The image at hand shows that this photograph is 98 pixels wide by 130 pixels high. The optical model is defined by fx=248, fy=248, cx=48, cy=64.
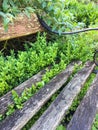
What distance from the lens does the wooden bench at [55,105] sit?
1908 mm

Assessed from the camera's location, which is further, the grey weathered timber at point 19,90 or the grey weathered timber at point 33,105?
the grey weathered timber at point 19,90

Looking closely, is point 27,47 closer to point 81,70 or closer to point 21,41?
point 21,41

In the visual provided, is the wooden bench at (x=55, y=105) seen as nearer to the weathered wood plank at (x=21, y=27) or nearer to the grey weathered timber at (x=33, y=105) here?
the grey weathered timber at (x=33, y=105)

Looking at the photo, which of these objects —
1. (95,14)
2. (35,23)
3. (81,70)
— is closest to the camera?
(81,70)

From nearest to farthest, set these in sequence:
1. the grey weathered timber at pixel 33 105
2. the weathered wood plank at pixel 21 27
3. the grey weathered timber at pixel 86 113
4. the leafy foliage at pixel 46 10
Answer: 1. the grey weathered timber at pixel 33 105
2. the grey weathered timber at pixel 86 113
3. the leafy foliage at pixel 46 10
4. the weathered wood plank at pixel 21 27

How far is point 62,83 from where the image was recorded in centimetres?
262

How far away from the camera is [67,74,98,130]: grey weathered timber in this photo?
6.63 feet

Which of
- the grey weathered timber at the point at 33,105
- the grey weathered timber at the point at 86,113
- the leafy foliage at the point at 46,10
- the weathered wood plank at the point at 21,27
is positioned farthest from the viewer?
the weathered wood plank at the point at 21,27

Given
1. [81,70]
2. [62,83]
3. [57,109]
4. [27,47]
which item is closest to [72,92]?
[62,83]

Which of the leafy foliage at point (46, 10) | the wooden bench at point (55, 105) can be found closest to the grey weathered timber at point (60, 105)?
the wooden bench at point (55, 105)

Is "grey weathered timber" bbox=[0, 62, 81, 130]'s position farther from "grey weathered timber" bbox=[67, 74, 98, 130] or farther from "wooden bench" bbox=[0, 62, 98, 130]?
"grey weathered timber" bbox=[67, 74, 98, 130]

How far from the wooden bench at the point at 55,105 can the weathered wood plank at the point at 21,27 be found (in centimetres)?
58

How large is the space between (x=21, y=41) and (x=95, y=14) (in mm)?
2385

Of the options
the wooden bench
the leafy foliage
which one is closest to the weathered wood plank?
the leafy foliage
